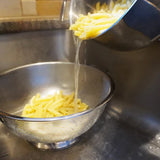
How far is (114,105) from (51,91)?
11.4 inches

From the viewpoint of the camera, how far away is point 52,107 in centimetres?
55

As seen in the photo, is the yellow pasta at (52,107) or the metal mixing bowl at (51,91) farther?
the yellow pasta at (52,107)

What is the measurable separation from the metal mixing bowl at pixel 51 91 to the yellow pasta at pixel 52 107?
0.06 m

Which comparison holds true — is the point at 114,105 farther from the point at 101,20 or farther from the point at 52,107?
the point at 101,20

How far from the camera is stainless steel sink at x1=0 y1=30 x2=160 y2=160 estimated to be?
1.53ft

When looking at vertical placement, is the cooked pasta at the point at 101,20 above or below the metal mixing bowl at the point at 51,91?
above

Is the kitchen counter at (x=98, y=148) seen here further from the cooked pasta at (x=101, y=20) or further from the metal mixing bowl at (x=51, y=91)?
the cooked pasta at (x=101, y=20)

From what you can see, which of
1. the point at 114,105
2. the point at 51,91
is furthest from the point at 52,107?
the point at 114,105

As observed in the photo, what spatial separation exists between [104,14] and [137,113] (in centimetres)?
38

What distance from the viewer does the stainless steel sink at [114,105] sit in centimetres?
47

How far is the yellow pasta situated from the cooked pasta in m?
0.26

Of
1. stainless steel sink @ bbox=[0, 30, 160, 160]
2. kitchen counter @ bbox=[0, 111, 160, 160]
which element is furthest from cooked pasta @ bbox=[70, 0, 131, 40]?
kitchen counter @ bbox=[0, 111, 160, 160]

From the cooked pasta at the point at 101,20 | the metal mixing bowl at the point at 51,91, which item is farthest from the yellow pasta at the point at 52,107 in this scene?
the cooked pasta at the point at 101,20

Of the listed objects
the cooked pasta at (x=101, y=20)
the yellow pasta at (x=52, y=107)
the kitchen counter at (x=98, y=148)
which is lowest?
the kitchen counter at (x=98, y=148)
